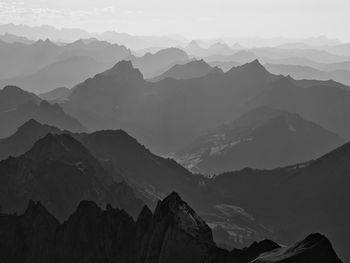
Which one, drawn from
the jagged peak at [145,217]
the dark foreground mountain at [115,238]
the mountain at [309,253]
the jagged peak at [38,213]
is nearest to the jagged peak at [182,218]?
the dark foreground mountain at [115,238]

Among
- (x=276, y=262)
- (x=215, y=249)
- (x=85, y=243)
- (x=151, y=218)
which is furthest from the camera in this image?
(x=85, y=243)

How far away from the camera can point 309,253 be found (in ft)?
294

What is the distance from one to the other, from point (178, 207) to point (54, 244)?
46426 millimetres

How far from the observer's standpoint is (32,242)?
150375 mm

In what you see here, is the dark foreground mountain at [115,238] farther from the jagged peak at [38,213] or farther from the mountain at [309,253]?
the mountain at [309,253]

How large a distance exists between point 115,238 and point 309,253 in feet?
214

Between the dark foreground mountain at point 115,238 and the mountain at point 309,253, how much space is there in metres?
17.0

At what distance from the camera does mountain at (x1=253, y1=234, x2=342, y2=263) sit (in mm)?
89000

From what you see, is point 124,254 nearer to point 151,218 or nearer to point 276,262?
point 151,218

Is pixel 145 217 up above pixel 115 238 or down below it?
above

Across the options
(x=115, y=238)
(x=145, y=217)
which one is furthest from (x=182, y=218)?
(x=115, y=238)

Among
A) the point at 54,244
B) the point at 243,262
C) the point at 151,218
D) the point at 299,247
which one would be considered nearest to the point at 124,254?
the point at 151,218

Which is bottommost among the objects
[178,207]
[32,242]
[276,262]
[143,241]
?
[32,242]

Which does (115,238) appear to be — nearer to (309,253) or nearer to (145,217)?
(145,217)
